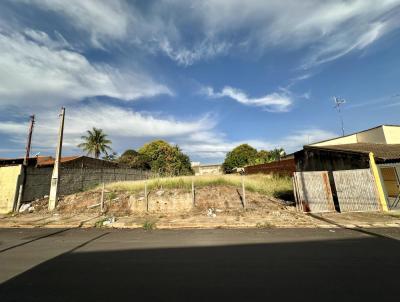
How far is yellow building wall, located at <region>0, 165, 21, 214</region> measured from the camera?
1496 centimetres

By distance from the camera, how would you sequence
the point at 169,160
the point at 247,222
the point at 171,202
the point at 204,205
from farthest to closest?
the point at 169,160, the point at 171,202, the point at 204,205, the point at 247,222

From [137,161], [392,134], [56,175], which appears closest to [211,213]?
[56,175]

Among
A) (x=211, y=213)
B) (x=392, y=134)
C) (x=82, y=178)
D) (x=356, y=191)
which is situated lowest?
(x=211, y=213)

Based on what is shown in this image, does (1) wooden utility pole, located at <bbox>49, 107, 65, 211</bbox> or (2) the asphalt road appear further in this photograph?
(1) wooden utility pole, located at <bbox>49, 107, 65, 211</bbox>

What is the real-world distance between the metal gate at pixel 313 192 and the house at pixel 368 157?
2.82 m

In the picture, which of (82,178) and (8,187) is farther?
(82,178)

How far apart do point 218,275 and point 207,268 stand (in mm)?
405

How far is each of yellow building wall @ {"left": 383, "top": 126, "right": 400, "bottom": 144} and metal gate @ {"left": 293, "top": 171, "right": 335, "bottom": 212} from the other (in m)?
18.7

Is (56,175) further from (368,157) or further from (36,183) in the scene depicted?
(368,157)

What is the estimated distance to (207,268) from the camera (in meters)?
4.38

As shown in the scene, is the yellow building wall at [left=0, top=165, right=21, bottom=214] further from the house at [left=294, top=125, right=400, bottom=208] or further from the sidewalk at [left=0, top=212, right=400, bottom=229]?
the house at [left=294, top=125, right=400, bottom=208]

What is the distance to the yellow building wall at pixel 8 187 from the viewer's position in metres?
15.0

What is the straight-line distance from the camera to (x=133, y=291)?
3.45 metres

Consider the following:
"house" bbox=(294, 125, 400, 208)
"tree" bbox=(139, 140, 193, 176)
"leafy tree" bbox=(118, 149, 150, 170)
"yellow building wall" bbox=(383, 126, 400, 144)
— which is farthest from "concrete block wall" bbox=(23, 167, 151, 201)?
"yellow building wall" bbox=(383, 126, 400, 144)
